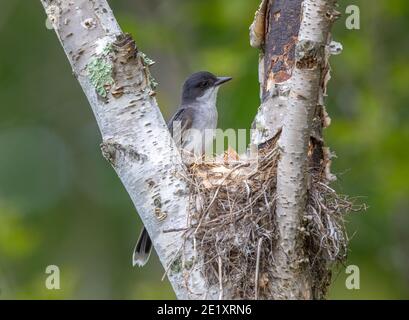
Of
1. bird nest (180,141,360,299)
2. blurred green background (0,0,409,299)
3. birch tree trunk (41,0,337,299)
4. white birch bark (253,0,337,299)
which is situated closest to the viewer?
white birch bark (253,0,337,299)

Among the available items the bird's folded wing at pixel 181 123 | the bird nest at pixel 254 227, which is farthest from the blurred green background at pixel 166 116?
the bird nest at pixel 254 227

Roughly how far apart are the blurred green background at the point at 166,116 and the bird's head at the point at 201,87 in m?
1.12

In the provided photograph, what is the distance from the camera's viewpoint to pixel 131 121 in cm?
464

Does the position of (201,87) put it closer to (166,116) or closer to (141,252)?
(141,252)

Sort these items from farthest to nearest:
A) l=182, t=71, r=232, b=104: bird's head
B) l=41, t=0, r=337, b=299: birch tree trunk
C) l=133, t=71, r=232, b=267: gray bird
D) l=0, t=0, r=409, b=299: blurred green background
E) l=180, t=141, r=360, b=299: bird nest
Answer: l=0, t=0, r=409, b=299: blurred green background < l=182, t=71, r=232, b=104: bird's head < l=133, t=71, r=232, b=267: gray bird < l=180, t=141, r=360, b=299: bird nest < l=41, t=0, r=337, b=299: birch tree trunk

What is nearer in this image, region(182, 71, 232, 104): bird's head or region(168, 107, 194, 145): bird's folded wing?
region(168, 107, 194, 145): bird's folded wing

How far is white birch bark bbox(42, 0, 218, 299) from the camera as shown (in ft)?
14.8

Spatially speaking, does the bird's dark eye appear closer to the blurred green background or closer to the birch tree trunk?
the blurred green background

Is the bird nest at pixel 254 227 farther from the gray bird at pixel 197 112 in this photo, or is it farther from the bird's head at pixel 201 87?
the bird's head at pixel 201 87

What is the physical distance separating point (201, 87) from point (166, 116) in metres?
2.22

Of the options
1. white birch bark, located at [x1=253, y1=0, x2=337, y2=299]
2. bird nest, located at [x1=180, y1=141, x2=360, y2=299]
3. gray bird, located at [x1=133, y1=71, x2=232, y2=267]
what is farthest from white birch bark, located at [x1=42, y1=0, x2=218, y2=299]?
gray bird, located at [x1=133, y1=71, x2=232, y2=267]

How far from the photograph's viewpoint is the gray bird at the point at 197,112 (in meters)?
6.93

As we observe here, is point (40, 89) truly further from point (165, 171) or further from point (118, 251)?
point (165, 171)

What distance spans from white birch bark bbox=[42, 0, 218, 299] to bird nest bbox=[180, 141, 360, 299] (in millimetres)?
126
